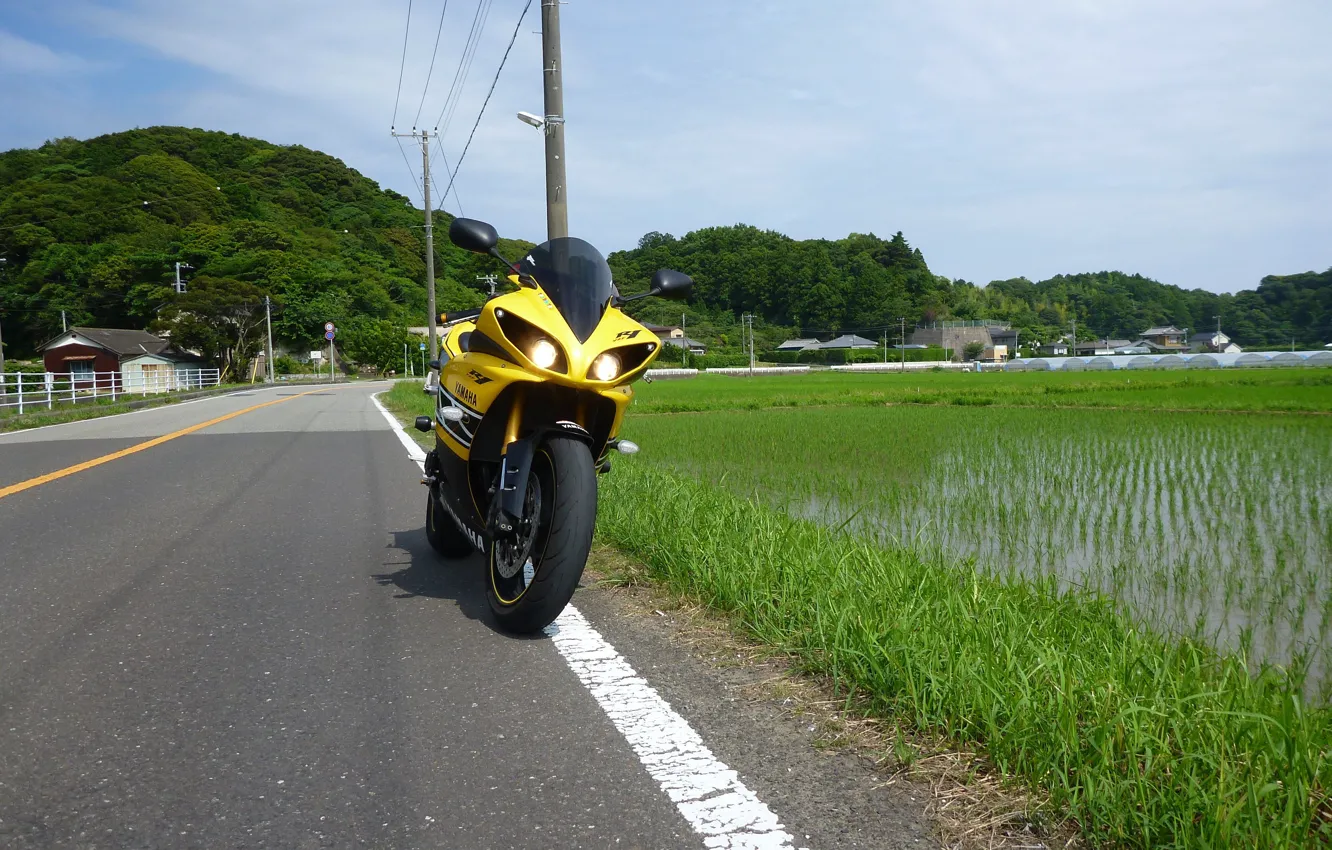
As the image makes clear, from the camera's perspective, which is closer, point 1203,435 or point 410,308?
point 1203,435

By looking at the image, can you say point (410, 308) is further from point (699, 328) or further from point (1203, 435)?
point (1203, 435)

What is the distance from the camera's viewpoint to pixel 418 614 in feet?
11.6

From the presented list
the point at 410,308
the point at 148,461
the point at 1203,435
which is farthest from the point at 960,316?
the point at 148,461

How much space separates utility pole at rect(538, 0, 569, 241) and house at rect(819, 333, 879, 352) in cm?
9197

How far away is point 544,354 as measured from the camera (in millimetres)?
3043

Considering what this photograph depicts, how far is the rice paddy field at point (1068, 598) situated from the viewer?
1815 mm

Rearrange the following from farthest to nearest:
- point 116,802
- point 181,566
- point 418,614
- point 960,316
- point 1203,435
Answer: point 960,316 < point 1203,435 < point 181,566 < point 418,614 < point 116,802

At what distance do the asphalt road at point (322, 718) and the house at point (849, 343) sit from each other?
96.5 m

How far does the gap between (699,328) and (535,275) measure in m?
91.4

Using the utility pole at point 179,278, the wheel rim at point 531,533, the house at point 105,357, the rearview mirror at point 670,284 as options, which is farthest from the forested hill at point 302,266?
the wheel rim at point 531,533

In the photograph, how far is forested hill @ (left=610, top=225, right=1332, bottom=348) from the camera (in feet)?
279

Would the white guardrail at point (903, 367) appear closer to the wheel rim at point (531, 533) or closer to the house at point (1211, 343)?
the house at point (1211, 343)

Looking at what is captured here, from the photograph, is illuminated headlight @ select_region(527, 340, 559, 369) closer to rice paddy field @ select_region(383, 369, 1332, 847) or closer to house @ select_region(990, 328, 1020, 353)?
rice paddy field @ select_region(383, 369, 1332, 847)

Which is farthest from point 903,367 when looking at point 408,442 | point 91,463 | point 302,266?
point 91,463
